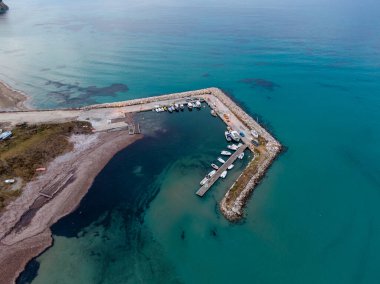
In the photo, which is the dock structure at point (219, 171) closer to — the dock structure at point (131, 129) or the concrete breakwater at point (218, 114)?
the concrete breakwater at point (218, 114)

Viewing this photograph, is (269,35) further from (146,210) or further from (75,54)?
(146,210)

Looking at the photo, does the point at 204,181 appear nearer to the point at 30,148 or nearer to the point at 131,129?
the point at 131,129

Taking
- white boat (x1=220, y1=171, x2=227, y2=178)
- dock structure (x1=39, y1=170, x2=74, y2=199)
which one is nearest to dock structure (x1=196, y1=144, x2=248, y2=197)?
white boat (x1=220, y1=171, x2=227, y2=178)

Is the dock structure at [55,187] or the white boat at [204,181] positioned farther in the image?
the white boat at [204,181]

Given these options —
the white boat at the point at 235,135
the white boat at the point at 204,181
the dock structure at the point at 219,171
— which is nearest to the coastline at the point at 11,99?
the white boat at the point at 204,181

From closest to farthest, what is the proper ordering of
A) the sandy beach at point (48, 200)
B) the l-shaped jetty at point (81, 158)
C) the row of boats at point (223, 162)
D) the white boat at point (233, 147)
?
1. the sandy beach at point (48, 200)
2. the l-shaped jetty at point (81, 158)
3. the row of boats at point (223, 162)
4. the white boat at point (233, 147)

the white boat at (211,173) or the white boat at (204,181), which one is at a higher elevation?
the white boat at (211,173)
